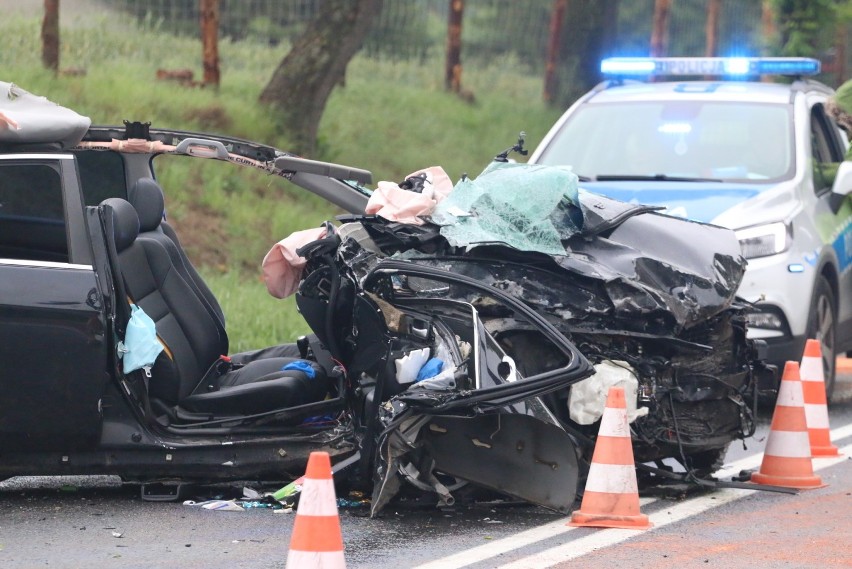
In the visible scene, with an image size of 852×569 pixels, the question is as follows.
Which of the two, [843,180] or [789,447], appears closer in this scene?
[789,447]

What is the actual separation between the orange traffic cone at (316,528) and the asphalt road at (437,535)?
72 centimetres

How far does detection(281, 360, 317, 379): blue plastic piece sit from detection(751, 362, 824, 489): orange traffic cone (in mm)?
2195

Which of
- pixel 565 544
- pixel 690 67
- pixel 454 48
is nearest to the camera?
pixel 565 544

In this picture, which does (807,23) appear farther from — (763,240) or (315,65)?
(763,240)

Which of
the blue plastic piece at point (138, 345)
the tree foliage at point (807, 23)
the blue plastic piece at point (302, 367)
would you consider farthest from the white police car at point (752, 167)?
the tree foliage at point (807, 23)

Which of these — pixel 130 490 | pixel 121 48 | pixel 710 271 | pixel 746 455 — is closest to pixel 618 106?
pixel 746 455

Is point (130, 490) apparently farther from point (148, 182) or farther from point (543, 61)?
point (543, 61)

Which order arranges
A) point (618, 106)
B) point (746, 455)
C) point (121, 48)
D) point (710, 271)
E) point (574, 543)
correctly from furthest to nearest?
point (121, 48), point (618, 106), point (746, 455), point (710, 271), point (574, 543)

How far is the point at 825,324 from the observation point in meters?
9.52

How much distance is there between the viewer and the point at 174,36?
21.2m

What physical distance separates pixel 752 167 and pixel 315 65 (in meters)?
8.10

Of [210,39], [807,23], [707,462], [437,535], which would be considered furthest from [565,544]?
[807,23]

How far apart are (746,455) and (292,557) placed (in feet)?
13.2

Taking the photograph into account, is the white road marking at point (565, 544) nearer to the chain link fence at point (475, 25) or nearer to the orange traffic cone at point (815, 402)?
the orange traffic cone at point (815, 402)
